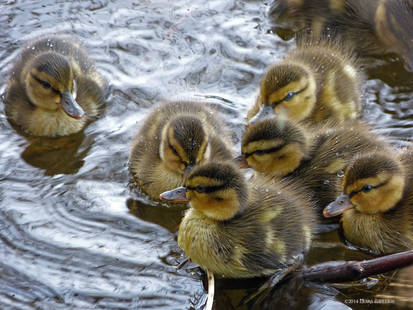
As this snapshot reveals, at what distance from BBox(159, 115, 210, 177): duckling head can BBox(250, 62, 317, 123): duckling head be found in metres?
0.46

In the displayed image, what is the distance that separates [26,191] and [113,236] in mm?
555

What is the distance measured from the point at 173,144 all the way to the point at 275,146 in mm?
442

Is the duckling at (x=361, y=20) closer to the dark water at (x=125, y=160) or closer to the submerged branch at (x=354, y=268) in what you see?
the dark water at (x=125, y=160)

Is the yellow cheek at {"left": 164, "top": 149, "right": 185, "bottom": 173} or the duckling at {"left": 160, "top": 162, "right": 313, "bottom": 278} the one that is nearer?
the duckling at {"left": 160, "top": 162, "right": 313, "bottom": 278}

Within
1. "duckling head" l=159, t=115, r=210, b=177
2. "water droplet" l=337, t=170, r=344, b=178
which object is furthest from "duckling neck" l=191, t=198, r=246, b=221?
"water droplet" l=337, t=170, r=344, b=178

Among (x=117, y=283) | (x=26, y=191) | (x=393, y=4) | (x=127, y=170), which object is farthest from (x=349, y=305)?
(x=393, y=4)

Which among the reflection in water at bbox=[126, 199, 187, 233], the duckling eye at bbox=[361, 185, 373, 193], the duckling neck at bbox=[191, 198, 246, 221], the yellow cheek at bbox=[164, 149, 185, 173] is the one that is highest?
the duckling neck at bbox=[191, 198, 246, 221]

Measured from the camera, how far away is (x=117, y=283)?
2.61 meters

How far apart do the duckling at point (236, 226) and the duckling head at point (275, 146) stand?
324mm

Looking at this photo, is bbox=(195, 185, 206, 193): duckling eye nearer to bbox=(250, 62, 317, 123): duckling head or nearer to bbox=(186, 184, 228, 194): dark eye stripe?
bbox=(186, 184, 228, 194): dark eye stripe

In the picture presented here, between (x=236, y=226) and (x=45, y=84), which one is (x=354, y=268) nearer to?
(x=236, y=226)

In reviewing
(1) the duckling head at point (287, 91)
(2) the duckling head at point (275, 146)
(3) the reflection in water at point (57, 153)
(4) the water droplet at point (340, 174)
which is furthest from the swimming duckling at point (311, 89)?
(3) the reflection in water at point (57, 153)

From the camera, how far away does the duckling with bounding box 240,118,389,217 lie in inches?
116

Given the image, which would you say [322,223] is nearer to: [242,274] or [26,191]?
[242,274]
